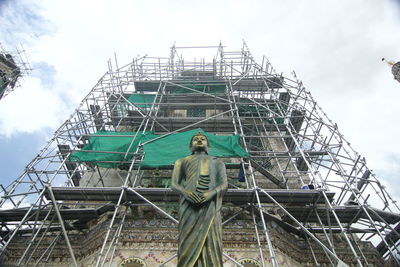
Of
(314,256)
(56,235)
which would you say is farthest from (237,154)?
(56,235)

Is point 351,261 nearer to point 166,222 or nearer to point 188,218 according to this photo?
point 166,222

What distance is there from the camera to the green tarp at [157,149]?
34.8ft

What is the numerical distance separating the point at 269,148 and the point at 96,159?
8.30 meters

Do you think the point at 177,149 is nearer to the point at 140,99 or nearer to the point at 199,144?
the point at 199,144

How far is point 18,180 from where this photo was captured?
33.0 feet

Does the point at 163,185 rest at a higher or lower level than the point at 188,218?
higher

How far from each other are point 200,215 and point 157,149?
649cm

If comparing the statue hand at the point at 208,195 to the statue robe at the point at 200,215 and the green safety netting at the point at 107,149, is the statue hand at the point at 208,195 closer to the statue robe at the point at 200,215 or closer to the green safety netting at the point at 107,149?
the statue robe at the point at 200,215

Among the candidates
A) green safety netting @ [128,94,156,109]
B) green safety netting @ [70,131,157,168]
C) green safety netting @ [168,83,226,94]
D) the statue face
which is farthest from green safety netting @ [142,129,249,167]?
green safety netting @ [168,83,226,94]

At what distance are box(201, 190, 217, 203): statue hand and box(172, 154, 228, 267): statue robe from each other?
6 cm

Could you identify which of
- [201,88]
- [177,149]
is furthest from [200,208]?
[201,88]

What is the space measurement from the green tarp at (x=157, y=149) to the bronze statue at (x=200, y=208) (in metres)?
4.61

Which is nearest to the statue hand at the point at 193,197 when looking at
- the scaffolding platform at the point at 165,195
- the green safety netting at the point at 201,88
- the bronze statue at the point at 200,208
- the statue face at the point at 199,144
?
the bronze statue at the point at 200,208

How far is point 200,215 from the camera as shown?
479 centimetres
